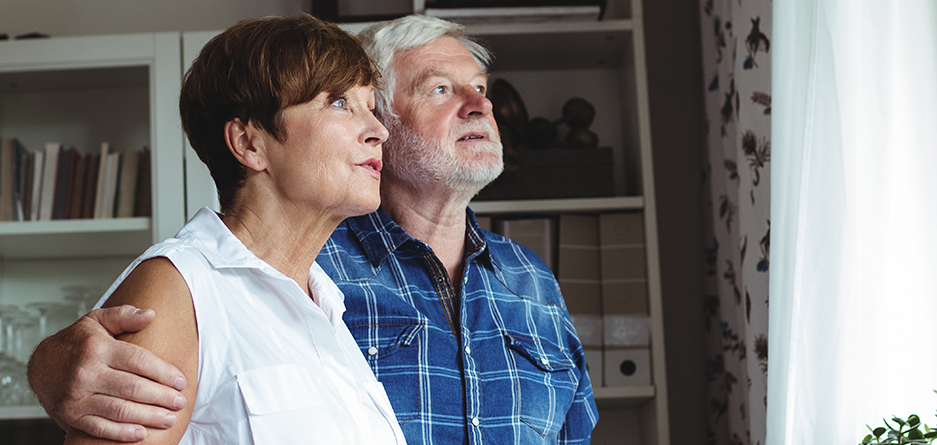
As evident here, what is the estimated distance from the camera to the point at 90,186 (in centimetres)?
184

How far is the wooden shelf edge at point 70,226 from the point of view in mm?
1792

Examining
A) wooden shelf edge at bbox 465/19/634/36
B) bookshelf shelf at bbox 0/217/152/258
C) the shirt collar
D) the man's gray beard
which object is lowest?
the shirt collar

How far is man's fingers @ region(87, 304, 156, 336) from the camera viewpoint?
625mm

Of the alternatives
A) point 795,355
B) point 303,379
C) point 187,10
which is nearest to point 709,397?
point 795,355

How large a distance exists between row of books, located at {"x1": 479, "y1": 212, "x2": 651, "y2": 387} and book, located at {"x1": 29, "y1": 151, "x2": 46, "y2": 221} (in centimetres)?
114

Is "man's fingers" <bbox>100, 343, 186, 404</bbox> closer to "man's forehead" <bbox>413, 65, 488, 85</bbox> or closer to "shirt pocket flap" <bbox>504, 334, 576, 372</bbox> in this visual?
"shirt pocket flap" <bbox>504, 334, 576, 372</bbox>

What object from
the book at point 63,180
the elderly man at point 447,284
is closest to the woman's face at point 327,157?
the elderly man at point 447,284

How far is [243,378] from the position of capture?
70cm

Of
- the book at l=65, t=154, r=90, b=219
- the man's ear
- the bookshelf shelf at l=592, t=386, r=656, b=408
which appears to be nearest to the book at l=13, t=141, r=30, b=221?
the book at l=65, t=154, r=90, b=219

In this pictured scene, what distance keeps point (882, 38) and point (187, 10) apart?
191cm

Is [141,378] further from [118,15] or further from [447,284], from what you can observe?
[118,15]

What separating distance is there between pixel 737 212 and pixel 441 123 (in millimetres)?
893

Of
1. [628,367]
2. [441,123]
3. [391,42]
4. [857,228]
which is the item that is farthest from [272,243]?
[628,367]

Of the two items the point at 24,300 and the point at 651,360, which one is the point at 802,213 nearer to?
the point at 651,360
